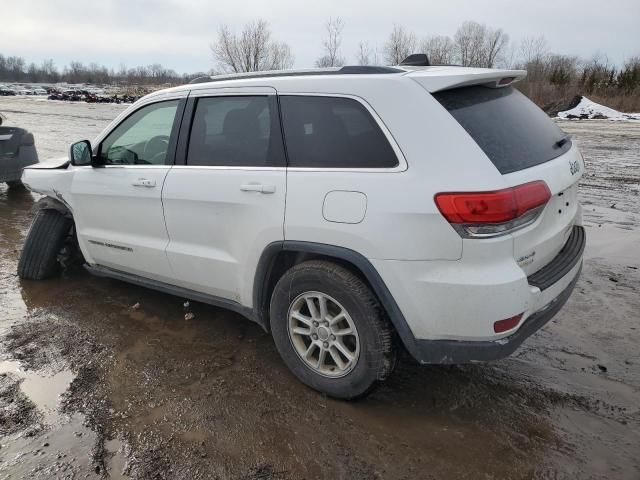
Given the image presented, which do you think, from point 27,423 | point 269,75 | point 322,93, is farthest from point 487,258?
point 27,423

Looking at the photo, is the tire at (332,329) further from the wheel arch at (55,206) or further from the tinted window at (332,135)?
the wheel arch at (55,206)

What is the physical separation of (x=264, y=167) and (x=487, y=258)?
1422 millimetres

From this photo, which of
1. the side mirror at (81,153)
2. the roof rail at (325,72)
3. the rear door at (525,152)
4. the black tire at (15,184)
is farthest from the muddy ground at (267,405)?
the black tire at (15,184)

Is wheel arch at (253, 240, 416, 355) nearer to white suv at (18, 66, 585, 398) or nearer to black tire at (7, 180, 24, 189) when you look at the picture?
white suv at (18, 66, 585, 398)

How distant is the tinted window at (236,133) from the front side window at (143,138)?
302 millimetres

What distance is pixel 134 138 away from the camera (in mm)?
3973

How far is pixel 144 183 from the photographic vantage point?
143 inches

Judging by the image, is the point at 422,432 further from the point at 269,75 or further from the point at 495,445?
the point at 269,75

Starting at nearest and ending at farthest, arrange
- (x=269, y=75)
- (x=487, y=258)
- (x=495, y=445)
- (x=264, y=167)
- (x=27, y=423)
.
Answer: (x=487, y=258)
(x=495, y=445)
(x=27, y=423)
(x=264, y=167)
(x=269, y=75)

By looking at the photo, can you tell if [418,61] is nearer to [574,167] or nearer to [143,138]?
[574,167]

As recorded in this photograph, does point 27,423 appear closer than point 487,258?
No

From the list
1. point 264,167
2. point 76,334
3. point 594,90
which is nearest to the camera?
point 264,167

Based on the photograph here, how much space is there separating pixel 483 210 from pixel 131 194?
8.59ft

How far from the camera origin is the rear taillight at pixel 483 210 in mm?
2355
